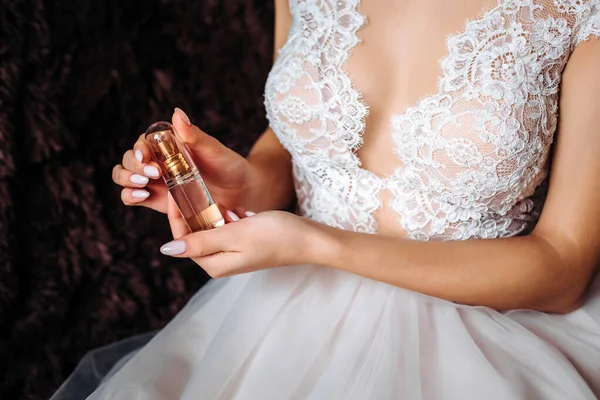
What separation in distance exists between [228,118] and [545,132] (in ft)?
2.10

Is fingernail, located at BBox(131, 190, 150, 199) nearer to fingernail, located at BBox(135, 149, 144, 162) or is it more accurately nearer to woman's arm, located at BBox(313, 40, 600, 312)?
fingernail, located at BBox(135, 149, 144, 162)

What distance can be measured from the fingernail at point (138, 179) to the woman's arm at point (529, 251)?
260 mm

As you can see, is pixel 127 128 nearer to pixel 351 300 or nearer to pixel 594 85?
pixel 351 300

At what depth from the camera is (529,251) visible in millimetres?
877

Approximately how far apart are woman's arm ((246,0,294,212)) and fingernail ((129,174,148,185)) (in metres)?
0.24

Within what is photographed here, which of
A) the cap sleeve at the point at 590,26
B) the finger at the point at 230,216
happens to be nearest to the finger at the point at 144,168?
the finger at the point at 230,216

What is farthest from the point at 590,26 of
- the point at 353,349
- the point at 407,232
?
the point at 353,349

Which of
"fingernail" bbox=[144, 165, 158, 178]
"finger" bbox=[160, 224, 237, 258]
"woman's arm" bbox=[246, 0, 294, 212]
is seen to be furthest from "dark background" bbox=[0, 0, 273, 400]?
"finger" bbox=[160, 224, 237, 258]

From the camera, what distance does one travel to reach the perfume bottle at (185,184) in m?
0.79

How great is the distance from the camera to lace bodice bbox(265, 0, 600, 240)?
35.2 inches

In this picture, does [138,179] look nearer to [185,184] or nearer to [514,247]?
[185,184]

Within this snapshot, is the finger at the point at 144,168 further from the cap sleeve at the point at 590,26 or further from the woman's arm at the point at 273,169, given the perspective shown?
the cap sleeve at the point at 590,26

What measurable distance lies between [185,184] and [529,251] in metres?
0.48

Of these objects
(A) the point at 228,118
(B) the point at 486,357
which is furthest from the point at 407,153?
(A) the point at 228,118
